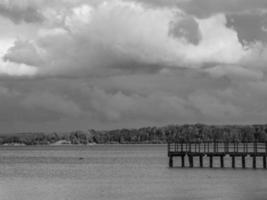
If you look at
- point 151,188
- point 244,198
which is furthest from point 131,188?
point 244,198

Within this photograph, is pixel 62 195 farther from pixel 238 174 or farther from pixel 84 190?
Answer: pixel 238 174

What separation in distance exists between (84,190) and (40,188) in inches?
207

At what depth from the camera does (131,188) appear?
63.9 meters

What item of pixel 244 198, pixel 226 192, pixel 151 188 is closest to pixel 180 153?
pixel 151 188

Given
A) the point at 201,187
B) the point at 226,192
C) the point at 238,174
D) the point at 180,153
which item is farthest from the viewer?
the point at 180,153

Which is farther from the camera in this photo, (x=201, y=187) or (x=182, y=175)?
(x=182, y=175)

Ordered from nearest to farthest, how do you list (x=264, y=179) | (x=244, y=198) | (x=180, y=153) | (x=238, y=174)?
(x=244, y=198) < (x=264, y=179) < (x=238, y=174) < (x=180, y=153)

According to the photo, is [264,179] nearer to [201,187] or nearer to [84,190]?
[201,187]

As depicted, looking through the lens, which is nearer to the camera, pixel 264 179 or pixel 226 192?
pixel 226 192

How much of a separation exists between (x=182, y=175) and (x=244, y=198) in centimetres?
2710

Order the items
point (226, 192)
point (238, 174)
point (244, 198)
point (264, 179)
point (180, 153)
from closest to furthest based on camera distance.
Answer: point (244, 198) < point (226, 192) < point (264, 179) < point (238, 174) < point (180, 153)

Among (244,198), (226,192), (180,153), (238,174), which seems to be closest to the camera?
(244,198)

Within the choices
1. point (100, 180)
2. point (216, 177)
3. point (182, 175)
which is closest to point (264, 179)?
point (216, 177)

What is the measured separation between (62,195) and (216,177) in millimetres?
21671
